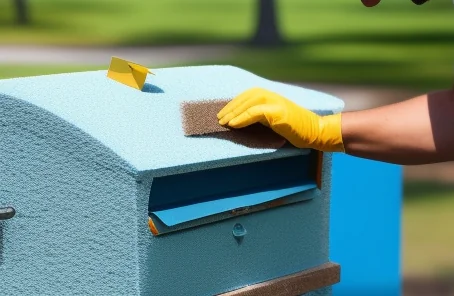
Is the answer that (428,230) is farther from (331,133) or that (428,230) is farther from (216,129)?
(216,129)

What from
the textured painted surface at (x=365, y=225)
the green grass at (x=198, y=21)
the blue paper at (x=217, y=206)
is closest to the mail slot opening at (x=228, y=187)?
the blue paper at (x=217, y=206)

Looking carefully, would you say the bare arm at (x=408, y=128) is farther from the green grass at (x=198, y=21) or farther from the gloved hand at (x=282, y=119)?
the green grass at (x=198, y=21)

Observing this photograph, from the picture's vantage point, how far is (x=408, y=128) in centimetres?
259

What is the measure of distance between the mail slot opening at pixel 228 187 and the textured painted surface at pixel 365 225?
1.64 ft

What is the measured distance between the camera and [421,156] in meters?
2.63

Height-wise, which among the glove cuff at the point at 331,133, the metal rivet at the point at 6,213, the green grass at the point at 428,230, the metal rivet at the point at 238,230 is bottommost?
the green grass at the point at 428,230

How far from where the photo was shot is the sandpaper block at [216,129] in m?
2.38

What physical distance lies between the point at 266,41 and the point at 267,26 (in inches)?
9.7

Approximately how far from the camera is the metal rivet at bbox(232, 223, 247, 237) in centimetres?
243

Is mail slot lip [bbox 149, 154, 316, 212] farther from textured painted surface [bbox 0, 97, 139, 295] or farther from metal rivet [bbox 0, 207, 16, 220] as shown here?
metal rivet [bbox 0, 207, 16, 220]

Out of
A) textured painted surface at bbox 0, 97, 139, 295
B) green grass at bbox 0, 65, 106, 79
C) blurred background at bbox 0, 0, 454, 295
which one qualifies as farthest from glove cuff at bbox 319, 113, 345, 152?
green grass at bbox 0, 65, 106, 79

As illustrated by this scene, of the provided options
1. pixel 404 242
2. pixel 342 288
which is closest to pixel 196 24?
pixel 404 242

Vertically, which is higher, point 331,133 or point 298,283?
point 331,133

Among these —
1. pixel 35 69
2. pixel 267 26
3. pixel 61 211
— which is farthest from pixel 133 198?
pixel 267 26
